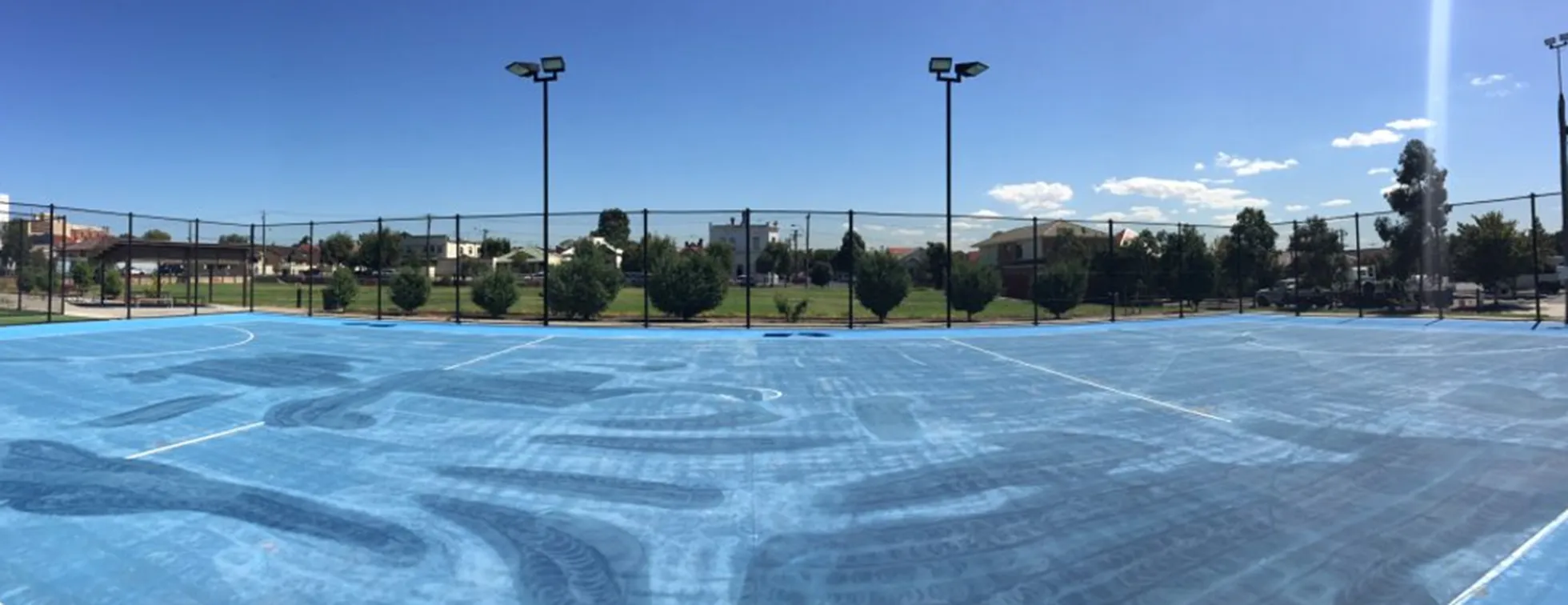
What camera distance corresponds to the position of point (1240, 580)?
A: 3.83 m

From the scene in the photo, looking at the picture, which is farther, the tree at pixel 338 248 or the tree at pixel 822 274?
the tree at pixel 822 274

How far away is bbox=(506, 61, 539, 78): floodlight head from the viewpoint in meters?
20.0

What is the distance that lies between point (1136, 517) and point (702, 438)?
3.80m

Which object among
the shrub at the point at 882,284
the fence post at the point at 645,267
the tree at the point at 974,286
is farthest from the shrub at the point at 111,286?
the tree at the point at 974,286

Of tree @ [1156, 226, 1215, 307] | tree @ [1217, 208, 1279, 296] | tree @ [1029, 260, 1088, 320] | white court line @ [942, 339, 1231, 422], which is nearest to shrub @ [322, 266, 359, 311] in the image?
white court line @ [942, 339, 1231, 422]

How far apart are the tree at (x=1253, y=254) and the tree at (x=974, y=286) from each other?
1665cm

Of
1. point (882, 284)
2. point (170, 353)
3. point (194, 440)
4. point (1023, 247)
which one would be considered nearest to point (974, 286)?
point (882, 284)

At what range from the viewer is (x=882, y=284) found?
72.8 ft

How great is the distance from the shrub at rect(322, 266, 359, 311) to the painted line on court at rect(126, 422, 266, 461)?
2076 cm

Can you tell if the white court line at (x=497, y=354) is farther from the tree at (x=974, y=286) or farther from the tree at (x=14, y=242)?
the tree at (x=14, y=242)

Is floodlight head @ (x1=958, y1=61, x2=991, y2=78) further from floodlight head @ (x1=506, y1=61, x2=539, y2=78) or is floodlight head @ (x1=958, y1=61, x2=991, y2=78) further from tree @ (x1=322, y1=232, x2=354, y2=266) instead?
tree @ (x1=322, y1=232, x2=354, y2=266)

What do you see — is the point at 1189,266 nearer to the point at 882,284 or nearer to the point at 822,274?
the point at 882,284

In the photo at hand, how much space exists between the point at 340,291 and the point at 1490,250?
162 feet

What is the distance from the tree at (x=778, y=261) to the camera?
91.5m
